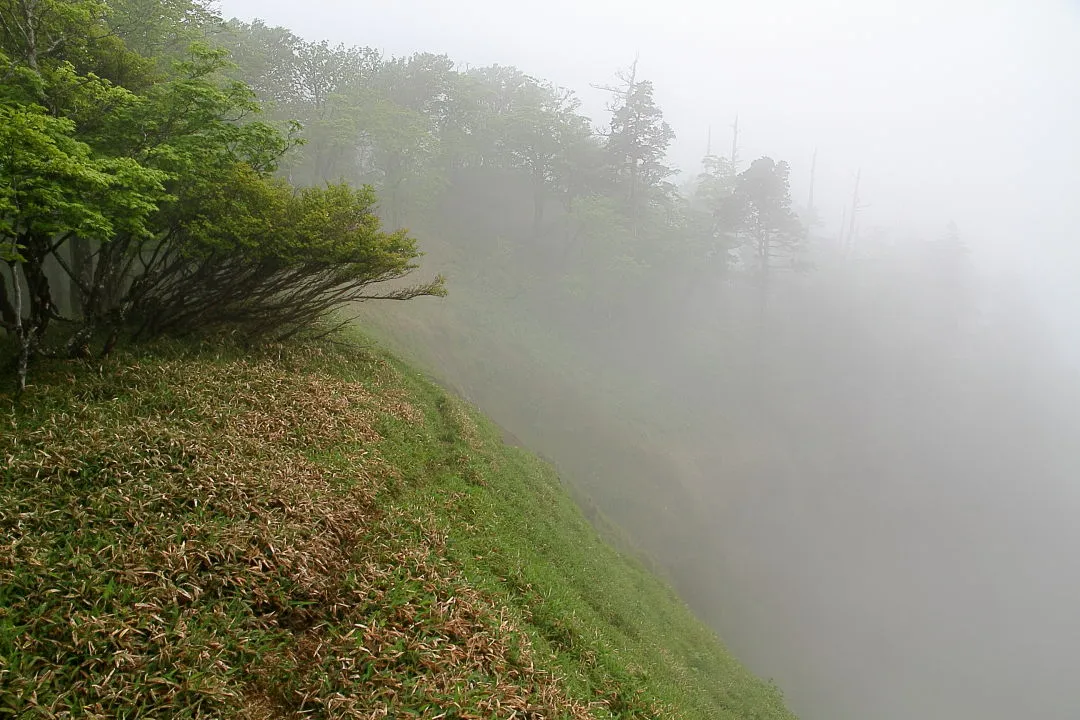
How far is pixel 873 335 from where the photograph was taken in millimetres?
49125

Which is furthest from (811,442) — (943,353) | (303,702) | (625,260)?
(303,702)

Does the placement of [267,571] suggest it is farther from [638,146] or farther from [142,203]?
[638,146]

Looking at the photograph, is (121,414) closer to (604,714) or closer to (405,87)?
(604,714)

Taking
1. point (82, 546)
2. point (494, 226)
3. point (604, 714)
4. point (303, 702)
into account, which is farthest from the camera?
point (494, 226)

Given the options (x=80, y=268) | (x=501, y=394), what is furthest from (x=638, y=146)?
(x=80, y=268)

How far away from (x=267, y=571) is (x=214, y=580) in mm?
508

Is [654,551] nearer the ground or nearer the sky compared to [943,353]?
nearer the ground

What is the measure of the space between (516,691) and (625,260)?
3409 cm

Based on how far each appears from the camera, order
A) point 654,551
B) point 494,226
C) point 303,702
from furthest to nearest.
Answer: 1. point 494,226
2. point 654,551
3. point 303,702

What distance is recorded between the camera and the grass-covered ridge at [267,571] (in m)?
4.40

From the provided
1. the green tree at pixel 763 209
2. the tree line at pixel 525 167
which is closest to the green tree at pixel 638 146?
the tree line at pixel 525 167

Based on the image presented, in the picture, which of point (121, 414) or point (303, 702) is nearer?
point (303, 702)

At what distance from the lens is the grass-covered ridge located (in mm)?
4402

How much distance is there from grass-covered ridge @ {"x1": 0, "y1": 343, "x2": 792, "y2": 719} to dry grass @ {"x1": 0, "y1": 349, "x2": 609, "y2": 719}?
2 centimetres
